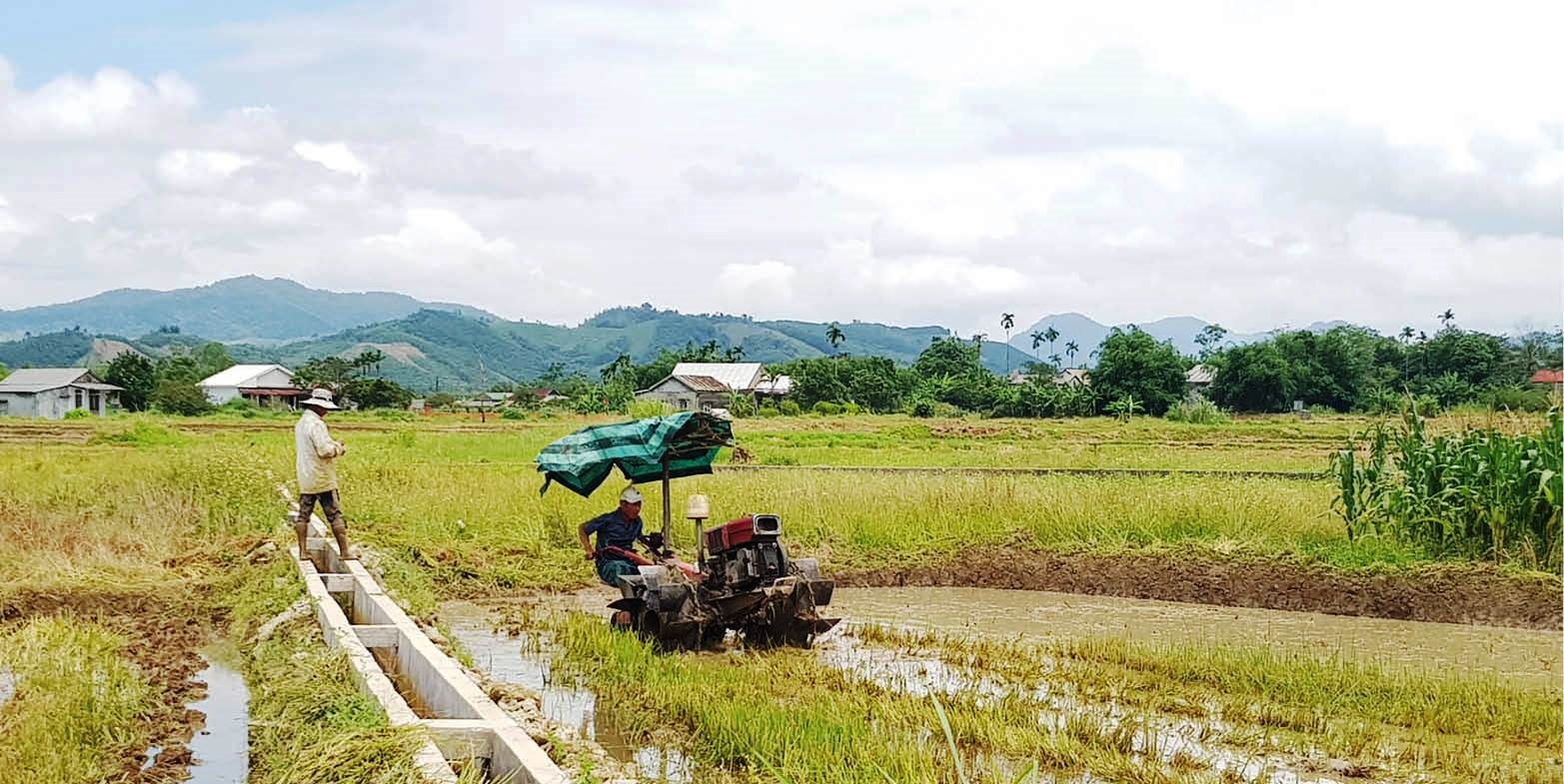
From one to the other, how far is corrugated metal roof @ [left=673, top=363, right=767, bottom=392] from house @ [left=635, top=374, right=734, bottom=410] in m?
1.41

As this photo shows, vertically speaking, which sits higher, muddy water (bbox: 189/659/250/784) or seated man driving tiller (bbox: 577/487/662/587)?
seated man driving tiller (bbox: 577/487/662/587)

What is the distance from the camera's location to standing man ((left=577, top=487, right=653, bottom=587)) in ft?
30.8

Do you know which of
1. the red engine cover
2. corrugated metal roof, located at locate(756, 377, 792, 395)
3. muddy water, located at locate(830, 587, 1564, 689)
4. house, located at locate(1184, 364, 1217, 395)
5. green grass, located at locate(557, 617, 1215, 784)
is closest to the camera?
green grass, located at locate(557, 617, 1215, 784)

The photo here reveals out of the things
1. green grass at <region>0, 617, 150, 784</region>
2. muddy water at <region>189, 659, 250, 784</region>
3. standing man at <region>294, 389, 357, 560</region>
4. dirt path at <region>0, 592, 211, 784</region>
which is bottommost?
muddy water at <region>189, 659, 250, 784</region>

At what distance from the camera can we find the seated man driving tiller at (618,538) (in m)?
9.35

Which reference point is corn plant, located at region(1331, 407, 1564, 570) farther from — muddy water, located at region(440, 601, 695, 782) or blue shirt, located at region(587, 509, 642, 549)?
A: muddy water, located at region(440, 601, 695, 782)

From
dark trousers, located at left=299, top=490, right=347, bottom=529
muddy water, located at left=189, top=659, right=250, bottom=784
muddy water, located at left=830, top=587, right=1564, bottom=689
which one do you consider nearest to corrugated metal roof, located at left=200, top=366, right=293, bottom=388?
dark trousers, located at left=299, top=490, right=347, bottom=529

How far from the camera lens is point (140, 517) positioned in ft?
44.8

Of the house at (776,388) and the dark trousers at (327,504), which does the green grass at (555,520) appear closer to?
the dark trousers at (327,504)

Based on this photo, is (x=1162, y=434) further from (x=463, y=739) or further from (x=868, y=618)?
(x=463, y=739)

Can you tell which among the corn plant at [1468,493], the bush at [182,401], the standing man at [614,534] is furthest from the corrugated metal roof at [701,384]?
the standing man at [614,534]

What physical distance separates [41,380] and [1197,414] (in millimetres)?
49632

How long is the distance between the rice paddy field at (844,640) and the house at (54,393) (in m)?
42.7

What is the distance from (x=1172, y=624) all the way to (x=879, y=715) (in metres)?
4.59
